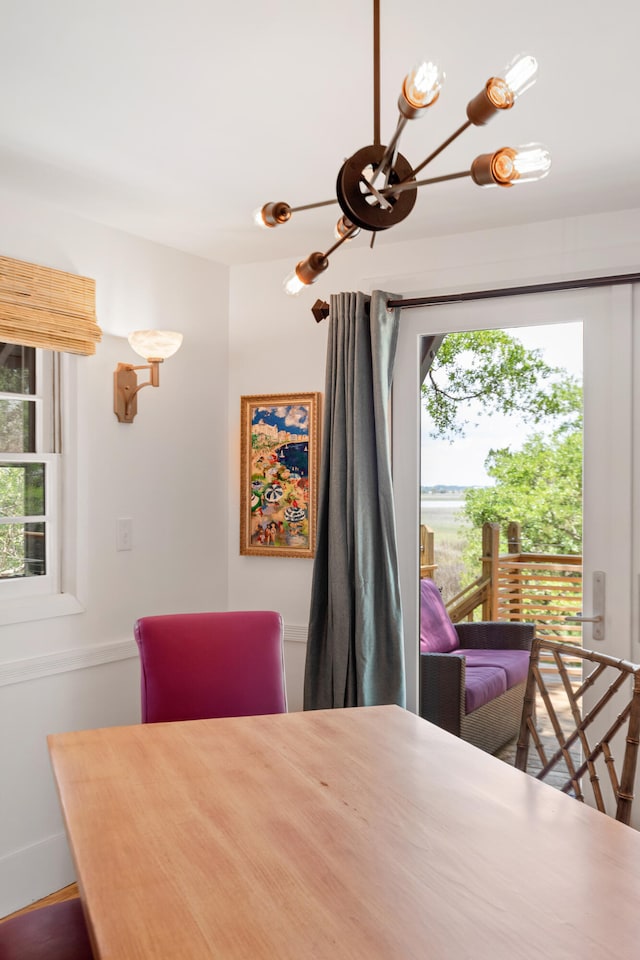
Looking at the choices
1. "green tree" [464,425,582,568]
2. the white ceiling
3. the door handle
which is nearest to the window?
the white ceiling

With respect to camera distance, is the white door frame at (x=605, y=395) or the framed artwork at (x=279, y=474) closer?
the white door frame at (x=605, y=395)

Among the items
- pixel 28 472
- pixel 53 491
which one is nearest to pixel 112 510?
pixel 53 491

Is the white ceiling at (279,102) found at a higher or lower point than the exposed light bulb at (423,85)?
higher

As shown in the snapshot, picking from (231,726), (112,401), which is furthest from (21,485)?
(231,726)

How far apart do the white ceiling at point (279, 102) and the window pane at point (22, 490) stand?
1.02m

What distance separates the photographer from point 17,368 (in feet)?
9.71

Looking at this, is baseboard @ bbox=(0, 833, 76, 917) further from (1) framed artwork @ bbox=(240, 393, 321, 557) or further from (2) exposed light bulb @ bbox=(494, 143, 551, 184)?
(2) exposed light bulb @ bbox=(494, 143, 551, 184)

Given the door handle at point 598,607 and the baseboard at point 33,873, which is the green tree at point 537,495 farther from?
the baseboard at point 33,873

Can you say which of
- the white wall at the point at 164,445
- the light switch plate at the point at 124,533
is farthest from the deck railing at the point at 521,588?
the light switch plate at the point at 124,533

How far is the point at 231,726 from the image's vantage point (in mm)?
2045

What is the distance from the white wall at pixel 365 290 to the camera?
3.08 meters

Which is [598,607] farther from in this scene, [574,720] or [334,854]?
[334,854]

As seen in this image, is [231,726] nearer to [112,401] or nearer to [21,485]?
[21,485]

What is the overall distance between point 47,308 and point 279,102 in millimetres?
1229
